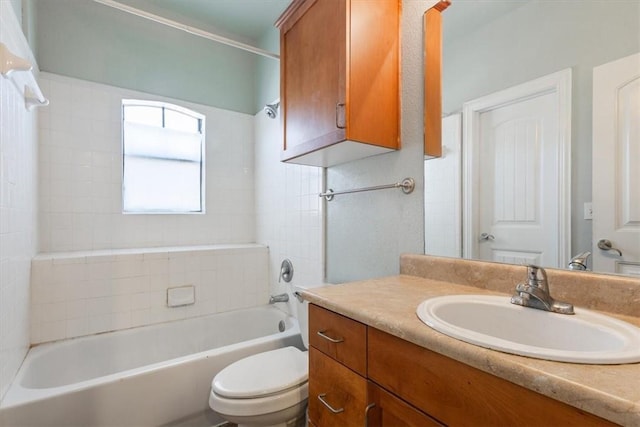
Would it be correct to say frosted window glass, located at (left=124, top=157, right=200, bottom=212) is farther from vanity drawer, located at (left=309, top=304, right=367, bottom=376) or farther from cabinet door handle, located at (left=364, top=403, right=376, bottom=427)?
cabinet door handle, located at (left=364, top=403, right=376, bottom=427)

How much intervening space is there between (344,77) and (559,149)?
771 mm

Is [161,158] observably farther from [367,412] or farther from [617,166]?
[617,166]

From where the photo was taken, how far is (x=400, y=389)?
69cm

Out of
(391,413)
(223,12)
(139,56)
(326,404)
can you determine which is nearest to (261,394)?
(326,404)

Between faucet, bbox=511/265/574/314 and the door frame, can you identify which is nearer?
faucet, bbox=511/265/574/314

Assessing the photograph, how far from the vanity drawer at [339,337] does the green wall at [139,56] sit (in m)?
2.33

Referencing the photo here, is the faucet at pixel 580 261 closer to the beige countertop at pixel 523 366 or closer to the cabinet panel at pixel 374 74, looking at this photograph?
the beige countertop at pixel 523 366

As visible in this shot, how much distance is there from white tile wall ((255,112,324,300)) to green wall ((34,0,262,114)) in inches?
16.6

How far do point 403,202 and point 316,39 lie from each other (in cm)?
83

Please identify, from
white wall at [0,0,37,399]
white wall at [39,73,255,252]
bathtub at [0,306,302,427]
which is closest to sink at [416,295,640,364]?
bathtub at [0,306,302,427]

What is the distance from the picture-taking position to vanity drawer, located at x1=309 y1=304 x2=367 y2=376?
800 millimetres

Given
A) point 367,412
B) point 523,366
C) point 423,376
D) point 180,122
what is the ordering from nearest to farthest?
point 523,366
point 423,376
point 367,412
point 180,122

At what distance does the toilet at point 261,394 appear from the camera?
4.02 feet

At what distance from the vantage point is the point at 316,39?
1354 millimetres
